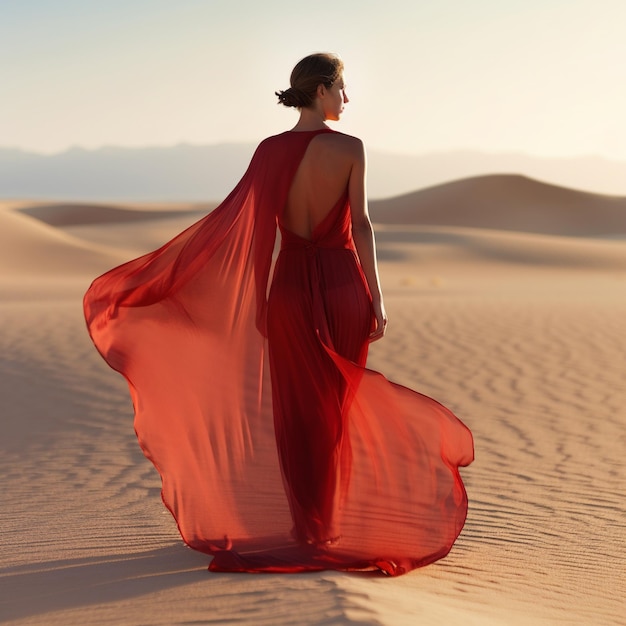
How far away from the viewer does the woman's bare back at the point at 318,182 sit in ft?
13.5

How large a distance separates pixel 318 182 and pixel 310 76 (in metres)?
0.42

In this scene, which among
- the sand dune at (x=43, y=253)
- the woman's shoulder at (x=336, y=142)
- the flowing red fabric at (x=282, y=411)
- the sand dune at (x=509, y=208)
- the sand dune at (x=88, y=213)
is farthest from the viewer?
the sand dune at (x=509, y=208)

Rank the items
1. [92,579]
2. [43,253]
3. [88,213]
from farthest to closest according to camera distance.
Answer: [88,213]
[43,253]
[92,579]

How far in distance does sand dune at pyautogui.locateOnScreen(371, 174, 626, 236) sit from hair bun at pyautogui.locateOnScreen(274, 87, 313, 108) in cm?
4907

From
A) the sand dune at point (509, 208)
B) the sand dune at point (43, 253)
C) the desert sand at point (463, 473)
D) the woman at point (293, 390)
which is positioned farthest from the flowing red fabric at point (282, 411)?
the sand dune at point (509, 208)

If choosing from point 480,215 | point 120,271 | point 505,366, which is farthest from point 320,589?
point 480,215

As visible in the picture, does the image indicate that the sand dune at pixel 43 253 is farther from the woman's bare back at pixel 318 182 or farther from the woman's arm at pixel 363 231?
the woman's arm at pixel 363 231

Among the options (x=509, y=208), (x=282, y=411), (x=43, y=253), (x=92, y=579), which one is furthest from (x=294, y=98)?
(x=509, y=208)

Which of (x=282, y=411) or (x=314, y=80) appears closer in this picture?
(x=314, y=80)

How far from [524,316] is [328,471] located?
9799 millimetres

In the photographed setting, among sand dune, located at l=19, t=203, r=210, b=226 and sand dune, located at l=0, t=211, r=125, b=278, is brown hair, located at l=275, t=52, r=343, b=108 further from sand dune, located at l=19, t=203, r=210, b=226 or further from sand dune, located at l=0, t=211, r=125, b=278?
sand dune, located at l=19, t=203, r=210, b=226

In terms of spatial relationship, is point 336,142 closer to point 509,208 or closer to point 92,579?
point 92,579

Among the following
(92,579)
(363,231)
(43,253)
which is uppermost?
(363,231)

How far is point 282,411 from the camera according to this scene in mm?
4324
